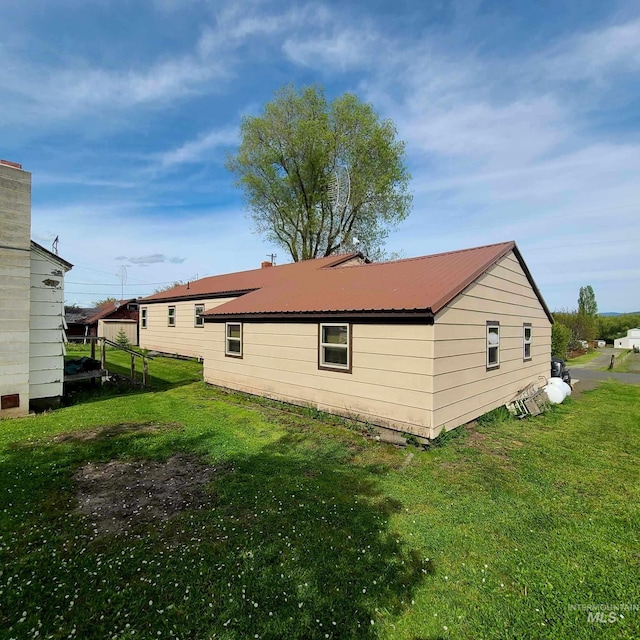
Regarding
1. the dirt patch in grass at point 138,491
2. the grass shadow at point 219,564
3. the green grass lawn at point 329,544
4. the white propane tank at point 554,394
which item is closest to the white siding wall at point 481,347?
the white propane tank at point 554,394

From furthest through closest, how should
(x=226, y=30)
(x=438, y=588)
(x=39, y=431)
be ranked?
(x=226, y=30) → (x=39, y=431) → (x=438, y=588)

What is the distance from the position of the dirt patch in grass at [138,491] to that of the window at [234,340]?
559 cm

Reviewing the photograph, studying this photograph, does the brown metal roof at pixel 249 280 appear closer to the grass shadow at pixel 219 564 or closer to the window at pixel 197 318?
the window at pixel 197 318

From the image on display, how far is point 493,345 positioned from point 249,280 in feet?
38.2

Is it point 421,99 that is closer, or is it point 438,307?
point 438,307

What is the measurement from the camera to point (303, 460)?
19.4 ft

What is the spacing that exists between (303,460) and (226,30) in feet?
37.3

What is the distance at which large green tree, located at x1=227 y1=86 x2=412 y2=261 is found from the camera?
72.1ft

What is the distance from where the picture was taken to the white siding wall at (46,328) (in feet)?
27.7

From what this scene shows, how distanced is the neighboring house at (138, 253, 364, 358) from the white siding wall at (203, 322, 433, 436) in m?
4.77

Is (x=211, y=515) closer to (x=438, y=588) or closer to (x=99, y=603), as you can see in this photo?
(x=99, y=603)

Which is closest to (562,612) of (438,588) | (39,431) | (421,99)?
(438,588)

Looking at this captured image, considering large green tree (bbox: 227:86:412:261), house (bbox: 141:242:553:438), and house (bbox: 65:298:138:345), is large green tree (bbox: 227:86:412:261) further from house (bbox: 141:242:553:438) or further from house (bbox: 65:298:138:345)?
house (bbox: 141:242:553:438)

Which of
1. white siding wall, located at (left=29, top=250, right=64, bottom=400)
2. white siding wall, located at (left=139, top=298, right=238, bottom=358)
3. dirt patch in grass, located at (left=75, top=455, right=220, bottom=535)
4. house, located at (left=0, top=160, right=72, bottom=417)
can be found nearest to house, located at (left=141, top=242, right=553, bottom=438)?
dirt patch in grass, located at (left=75, top=455, right=220, bottom=535)
